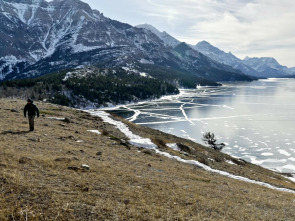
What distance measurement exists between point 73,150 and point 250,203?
14953 millimetres

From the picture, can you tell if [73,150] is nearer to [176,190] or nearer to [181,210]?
[176,190]

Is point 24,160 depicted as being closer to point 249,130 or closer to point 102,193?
point 102,193

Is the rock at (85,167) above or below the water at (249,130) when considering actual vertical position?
above

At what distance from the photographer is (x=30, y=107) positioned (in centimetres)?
2797

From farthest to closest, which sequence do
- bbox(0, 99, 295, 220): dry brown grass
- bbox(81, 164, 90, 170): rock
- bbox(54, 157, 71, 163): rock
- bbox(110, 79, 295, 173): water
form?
bbox(110, 79, 295, 173): water → bbox(54, 157, 71, 163): rock → bbox(81, 164, 90, 170): rock → bbox(0, 99, 295, 220): dry brown grass

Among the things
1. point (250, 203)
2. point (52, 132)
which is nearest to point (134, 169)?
point (250, 203)

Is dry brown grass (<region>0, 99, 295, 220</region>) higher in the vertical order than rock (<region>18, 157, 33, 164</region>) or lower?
lower

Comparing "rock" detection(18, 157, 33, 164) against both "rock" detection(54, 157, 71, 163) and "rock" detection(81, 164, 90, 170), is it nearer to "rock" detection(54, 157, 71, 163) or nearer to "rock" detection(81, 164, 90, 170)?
"rock" detection(54, 157, 71, 163)

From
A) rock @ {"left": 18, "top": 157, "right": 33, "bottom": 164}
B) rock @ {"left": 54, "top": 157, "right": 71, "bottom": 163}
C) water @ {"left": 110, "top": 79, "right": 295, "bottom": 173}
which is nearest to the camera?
rock @ {"left": 18, "top": 157, "right": 33, "bottom": 164}

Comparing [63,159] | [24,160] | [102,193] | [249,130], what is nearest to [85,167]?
[63,159]

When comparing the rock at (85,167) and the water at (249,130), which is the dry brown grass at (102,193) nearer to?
the rock at (85,167)

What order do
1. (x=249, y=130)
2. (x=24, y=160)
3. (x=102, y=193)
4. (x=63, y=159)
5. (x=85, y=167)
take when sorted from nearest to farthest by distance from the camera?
(x=102, y=193)
(x=24, y=160)
(x=85, y=167)
(x=63, y=159)
(x=249, y=130)

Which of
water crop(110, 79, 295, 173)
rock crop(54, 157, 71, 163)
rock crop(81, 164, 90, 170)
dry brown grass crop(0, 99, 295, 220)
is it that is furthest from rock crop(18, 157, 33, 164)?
water crop(110, 79, 295, 173)

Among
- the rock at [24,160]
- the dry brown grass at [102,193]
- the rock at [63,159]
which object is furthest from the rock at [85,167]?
the rock at [24,160]
